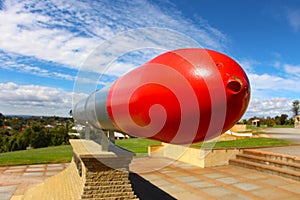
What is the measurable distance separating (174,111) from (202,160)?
9.66 meters

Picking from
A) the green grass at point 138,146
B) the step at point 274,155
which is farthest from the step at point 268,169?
the green grass at point 138,146

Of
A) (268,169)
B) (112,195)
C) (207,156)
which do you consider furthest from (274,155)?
(112,195)

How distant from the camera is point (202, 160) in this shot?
34.2ft

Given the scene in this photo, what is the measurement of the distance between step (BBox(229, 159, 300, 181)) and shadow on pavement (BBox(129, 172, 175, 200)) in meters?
4.38

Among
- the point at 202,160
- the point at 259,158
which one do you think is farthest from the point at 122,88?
the point at 259,158

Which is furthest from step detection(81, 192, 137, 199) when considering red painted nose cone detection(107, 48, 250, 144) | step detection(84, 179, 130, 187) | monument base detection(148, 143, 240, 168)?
monument base detection(148, 143, 240, 168)

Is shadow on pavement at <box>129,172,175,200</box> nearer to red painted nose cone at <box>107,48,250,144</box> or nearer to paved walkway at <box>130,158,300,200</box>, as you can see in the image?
paved walkway at <box>130,158,300,200</box>

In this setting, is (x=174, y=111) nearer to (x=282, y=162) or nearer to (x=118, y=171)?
(x=118, y=171)

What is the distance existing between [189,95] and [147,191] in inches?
250

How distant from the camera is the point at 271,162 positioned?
9.74 meters

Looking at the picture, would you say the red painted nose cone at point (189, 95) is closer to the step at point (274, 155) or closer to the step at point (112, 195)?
the step at point (112, 195)

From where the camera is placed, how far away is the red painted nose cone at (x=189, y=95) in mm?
1267

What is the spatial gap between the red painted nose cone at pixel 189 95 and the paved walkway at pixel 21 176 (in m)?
7.38

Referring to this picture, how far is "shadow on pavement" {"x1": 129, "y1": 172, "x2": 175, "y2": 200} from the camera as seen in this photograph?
6559 millimetres
